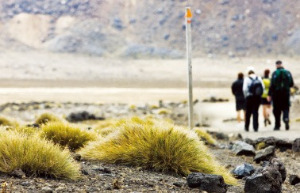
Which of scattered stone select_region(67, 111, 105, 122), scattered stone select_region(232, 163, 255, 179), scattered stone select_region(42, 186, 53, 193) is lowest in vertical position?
scattered stone select_region(67, 111, 105, 122)

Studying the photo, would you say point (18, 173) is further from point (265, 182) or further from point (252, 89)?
point (252, 89)

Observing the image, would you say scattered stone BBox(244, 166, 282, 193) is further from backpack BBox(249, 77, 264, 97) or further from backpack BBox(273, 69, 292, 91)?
backpack BBox(273, 69, 292, 91)

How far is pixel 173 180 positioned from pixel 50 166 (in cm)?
147

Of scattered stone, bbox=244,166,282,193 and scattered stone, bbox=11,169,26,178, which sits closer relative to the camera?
scattered stone, bbox=11,169,26,178

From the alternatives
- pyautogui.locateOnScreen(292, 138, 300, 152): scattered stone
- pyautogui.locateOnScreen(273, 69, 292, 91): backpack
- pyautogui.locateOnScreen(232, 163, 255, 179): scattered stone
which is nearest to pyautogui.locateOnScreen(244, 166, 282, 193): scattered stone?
pyautogui.locateOnScreen(232, 163, 255, 179): scattered stone

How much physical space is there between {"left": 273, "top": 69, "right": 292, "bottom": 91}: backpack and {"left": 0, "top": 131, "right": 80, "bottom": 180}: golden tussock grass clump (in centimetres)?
1060

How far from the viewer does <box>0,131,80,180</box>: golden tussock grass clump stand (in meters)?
6.38

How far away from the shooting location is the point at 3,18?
10662 centimetres

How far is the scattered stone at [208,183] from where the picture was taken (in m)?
6.44

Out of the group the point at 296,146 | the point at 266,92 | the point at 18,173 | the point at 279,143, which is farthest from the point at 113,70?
the point at 18,173

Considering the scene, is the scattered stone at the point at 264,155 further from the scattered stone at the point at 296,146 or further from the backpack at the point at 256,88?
the backpack at the point at 256,88

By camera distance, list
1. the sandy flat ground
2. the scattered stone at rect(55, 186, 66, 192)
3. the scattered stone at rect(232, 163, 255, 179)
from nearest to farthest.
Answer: the scattered stone at rect(55, 186, 66, 192) → the scattered stone at rect(232, 163, 255, 179) → the sandy flat ground

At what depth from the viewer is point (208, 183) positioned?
645cm

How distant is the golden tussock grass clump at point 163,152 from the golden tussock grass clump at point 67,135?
1.69 metres
